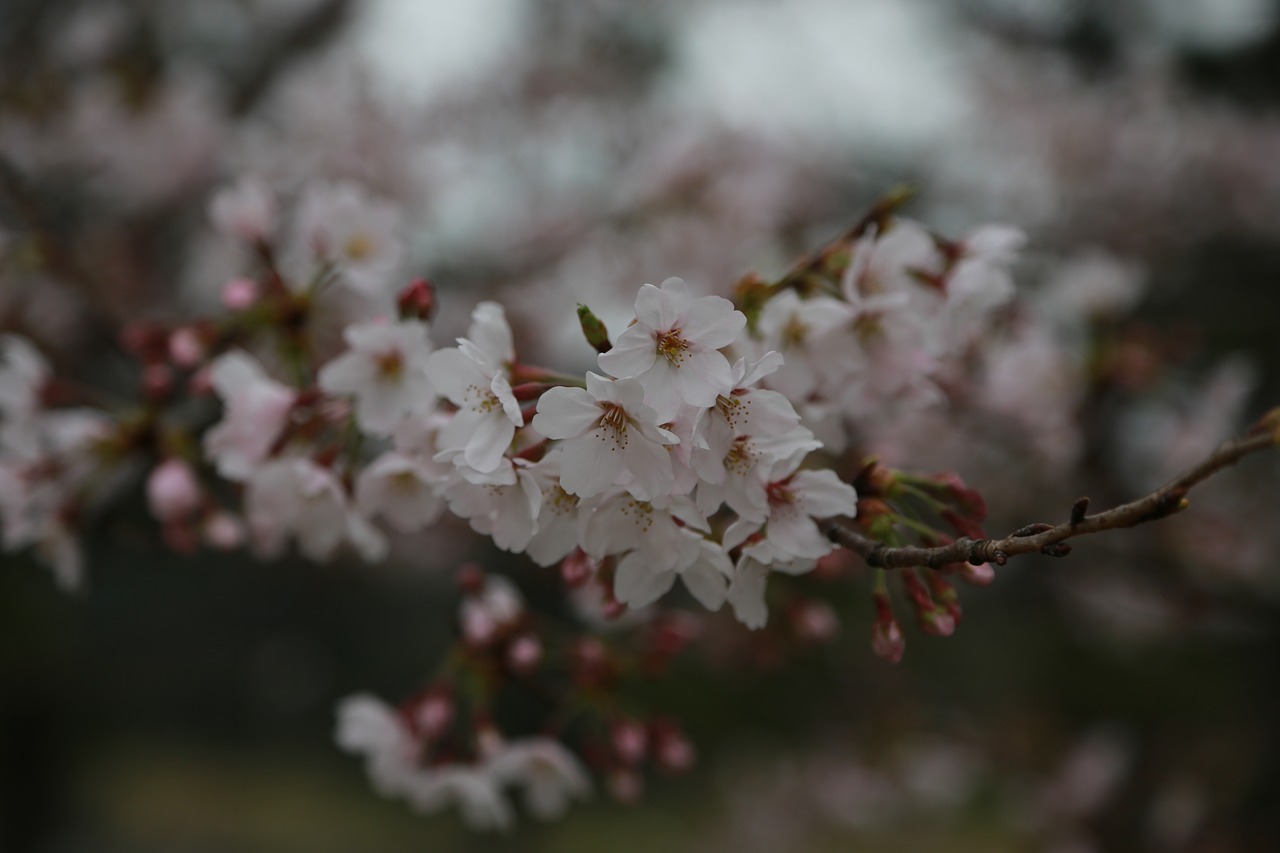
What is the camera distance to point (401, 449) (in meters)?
1.17

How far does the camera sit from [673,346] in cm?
94

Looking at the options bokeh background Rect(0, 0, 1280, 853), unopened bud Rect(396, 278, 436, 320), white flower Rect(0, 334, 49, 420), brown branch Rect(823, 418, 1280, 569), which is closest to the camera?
brown branch Rect(823, 418, 1280, 569)

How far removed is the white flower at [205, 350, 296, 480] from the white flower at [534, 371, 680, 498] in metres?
0.55

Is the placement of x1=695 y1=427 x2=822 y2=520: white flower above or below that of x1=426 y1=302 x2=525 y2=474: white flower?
below

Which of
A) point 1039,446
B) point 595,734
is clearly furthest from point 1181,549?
point 595,734

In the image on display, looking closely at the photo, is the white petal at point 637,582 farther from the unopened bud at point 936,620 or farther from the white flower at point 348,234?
the white flower at point 348,234

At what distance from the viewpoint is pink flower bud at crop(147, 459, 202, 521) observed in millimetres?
1507

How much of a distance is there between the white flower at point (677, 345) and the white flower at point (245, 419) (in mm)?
603

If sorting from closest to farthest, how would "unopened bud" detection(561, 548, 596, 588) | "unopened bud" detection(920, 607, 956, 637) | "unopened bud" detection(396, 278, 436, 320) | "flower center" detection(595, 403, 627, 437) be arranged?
"flower center" detection(595, 403, 627, 437), "unopened bud" detection(920, 607, 956, 637), "unopened bud" detection(561, 548, 596, 588), "unopened bud" detection(396, 278, 436, 320)

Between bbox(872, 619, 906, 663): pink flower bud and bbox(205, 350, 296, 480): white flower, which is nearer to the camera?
bbox(872, 619, 906, 663): pink flower bud

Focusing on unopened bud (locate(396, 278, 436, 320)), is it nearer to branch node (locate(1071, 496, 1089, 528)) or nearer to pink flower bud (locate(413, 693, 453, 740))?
pink flower bud (locate(413, 693, 453, 740))

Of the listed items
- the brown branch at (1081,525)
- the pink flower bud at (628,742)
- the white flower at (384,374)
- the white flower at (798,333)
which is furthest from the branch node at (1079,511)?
the pink flower bud at (628,742)

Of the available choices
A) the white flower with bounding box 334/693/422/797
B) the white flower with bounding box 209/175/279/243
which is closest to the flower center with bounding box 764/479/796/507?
the white flower with bounding box 334/693/422/797

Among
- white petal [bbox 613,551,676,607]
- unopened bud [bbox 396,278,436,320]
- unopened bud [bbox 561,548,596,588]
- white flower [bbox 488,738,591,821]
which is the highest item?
unopened bud [bbox 396,278,436,320]
